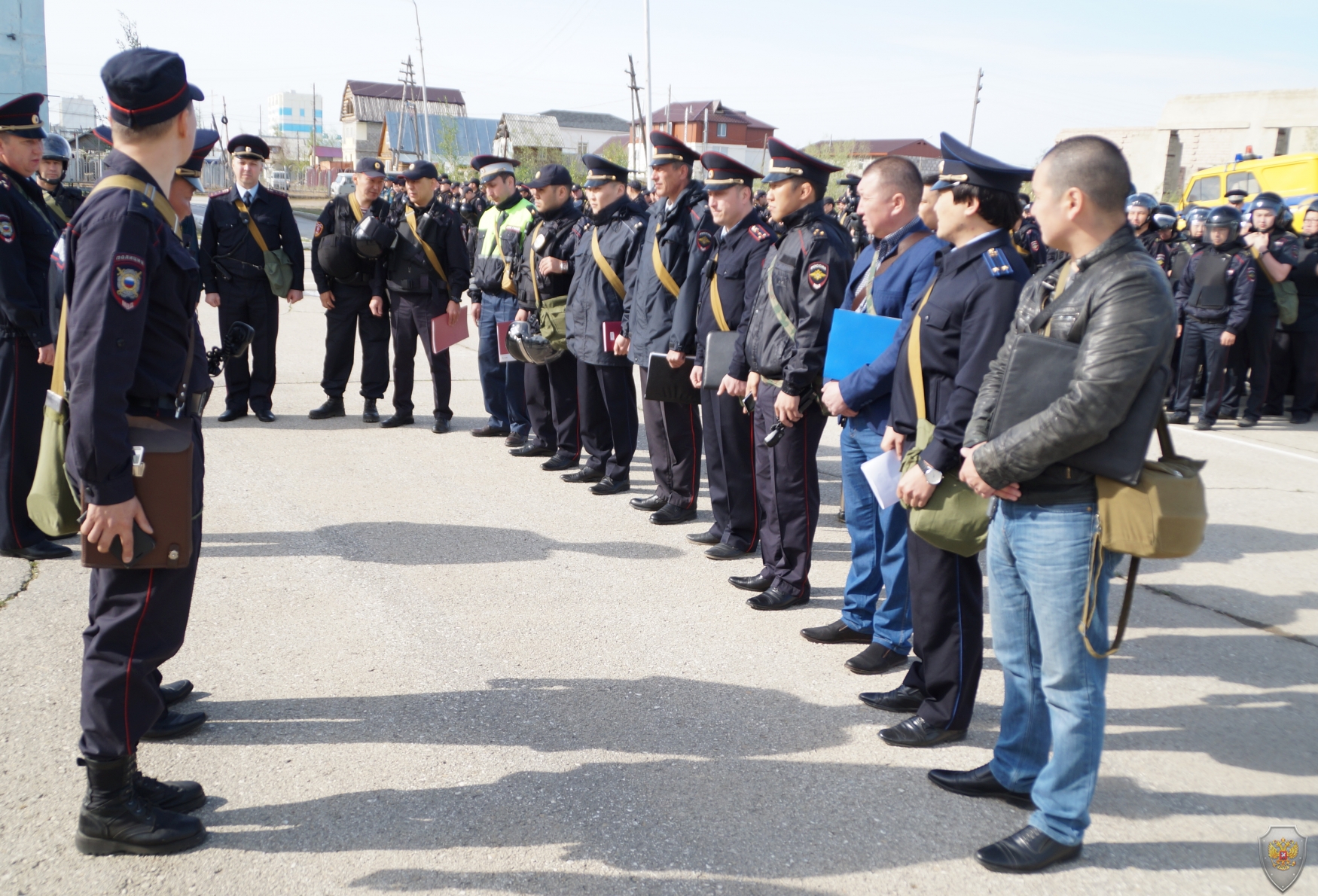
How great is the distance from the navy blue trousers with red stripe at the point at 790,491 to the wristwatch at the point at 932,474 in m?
1.39

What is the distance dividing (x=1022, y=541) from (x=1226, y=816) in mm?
1230

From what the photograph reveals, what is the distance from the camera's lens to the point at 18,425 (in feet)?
15.8

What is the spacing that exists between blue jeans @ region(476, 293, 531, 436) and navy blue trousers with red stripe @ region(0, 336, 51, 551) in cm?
351

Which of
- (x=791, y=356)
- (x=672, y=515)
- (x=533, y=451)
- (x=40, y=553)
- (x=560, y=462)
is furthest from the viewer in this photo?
(x=533, y=451)

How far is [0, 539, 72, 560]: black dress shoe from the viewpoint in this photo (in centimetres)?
494

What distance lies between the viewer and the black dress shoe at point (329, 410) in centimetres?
839

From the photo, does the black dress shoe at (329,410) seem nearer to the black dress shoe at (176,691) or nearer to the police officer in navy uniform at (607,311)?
the police officer in navy uniform at (607,311)

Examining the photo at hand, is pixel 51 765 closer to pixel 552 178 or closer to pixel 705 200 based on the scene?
pixel 705 200

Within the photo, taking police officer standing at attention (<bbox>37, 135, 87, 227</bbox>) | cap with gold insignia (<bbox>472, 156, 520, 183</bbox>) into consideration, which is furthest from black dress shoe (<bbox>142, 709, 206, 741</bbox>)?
cap with gold insignia (<bbox>472, 156, 520, 183</bbox>)

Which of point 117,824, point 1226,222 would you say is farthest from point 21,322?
point 1226,222

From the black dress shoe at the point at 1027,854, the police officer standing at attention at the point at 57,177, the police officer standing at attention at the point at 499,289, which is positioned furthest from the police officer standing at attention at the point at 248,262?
the black dress shoe at the point at 1027,854

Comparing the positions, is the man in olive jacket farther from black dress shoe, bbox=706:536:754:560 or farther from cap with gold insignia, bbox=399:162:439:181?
cap with gold insignia, bbox=399:162:439:181

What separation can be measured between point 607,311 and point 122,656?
4.37 meters

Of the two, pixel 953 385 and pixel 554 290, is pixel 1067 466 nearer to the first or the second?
pixel 953 385
